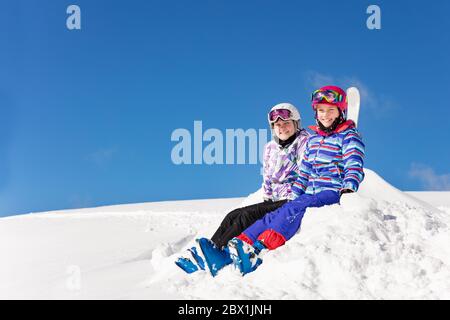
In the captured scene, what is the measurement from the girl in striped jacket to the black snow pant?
0.25 metres

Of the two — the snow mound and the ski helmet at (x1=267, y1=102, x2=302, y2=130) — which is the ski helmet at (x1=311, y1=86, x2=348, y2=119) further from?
the snow mound

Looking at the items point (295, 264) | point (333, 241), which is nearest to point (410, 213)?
point (333, 241)

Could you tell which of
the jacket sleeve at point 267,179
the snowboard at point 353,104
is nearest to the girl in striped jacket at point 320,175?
the jacket sleeve at point 267,179

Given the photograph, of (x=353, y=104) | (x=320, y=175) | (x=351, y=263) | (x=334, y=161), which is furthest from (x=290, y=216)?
(x=353, y=104)

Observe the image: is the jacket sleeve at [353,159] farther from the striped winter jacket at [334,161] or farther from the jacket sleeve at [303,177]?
the jacket sleeve at [303,177]

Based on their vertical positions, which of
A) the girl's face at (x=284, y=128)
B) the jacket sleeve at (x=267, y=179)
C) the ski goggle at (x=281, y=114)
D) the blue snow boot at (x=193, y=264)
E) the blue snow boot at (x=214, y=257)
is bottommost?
the blue snow boot at (x=193, y=264)

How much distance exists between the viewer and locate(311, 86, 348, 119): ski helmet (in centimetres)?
382

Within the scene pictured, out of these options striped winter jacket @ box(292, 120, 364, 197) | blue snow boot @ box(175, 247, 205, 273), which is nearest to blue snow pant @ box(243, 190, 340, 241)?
striped winter jacket @ box(292, 120, 364, 197)

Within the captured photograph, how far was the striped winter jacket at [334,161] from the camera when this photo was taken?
3666mm

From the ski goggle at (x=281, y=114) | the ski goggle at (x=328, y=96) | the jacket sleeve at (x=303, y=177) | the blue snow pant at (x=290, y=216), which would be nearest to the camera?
the blue snow pant at (x=290, y=216)
